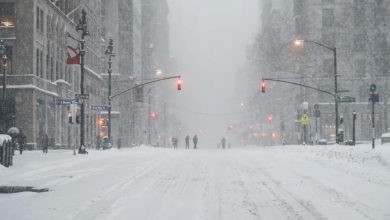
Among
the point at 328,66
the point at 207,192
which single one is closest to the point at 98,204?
the point at 207,192

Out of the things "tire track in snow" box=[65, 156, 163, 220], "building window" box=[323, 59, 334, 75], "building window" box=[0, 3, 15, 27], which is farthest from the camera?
"building window" box=[323, 59, 334, 75]

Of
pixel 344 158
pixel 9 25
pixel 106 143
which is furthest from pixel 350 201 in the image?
pixel 9 25

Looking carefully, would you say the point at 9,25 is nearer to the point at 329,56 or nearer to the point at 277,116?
the point at 329,56

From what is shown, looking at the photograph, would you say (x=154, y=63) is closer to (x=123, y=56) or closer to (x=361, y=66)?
(x=123, y=56)

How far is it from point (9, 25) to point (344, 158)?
107ft

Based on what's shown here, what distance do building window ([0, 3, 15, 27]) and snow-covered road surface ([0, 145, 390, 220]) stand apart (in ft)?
90.0

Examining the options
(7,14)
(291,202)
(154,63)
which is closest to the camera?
(291,202)

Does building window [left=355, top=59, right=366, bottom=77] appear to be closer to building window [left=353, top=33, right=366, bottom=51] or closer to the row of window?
building window [left=353, top=33, right=366, bottom=51]

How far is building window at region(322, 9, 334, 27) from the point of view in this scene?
3295 inches

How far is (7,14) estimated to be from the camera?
48.0 m

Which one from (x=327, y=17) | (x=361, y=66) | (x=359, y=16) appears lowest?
(x=361, y=66)

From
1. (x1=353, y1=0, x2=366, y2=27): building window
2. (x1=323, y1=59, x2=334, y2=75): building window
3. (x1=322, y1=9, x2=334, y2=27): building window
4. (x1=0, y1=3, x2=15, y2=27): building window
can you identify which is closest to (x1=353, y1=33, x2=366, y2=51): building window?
(x1=353, y1=0, x2=366, y2=27): building window

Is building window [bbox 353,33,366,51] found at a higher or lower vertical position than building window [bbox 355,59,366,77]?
higher

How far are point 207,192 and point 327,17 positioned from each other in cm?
7329
